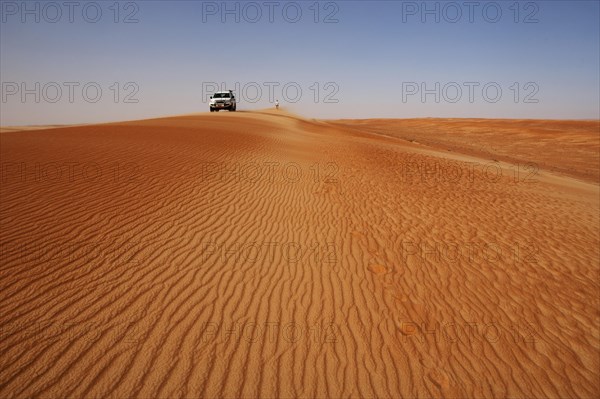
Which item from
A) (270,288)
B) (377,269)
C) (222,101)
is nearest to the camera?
(270,288)

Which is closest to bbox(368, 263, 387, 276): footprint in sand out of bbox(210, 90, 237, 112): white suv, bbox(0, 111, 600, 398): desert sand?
bbox(0, 111, 600, 398): desert sand

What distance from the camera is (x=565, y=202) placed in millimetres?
11164

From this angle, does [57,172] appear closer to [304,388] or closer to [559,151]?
[304,388]

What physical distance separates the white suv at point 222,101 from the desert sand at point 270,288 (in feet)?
81.6

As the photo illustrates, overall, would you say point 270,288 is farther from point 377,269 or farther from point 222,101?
point 222,101

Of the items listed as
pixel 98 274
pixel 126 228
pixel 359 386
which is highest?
pixel 126 228

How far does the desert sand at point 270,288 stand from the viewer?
3.38 meters

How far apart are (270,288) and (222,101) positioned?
1254 inches

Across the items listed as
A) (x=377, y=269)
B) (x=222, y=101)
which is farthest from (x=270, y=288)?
(x=222, y=101)

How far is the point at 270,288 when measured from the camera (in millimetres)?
4875

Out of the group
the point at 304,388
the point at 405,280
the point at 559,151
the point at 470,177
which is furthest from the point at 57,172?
the point at 559,151

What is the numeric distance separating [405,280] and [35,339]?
5019mm

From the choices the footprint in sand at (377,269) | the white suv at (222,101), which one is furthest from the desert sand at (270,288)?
the white suv at (222,101)

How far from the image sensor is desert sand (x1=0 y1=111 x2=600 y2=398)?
338cm
